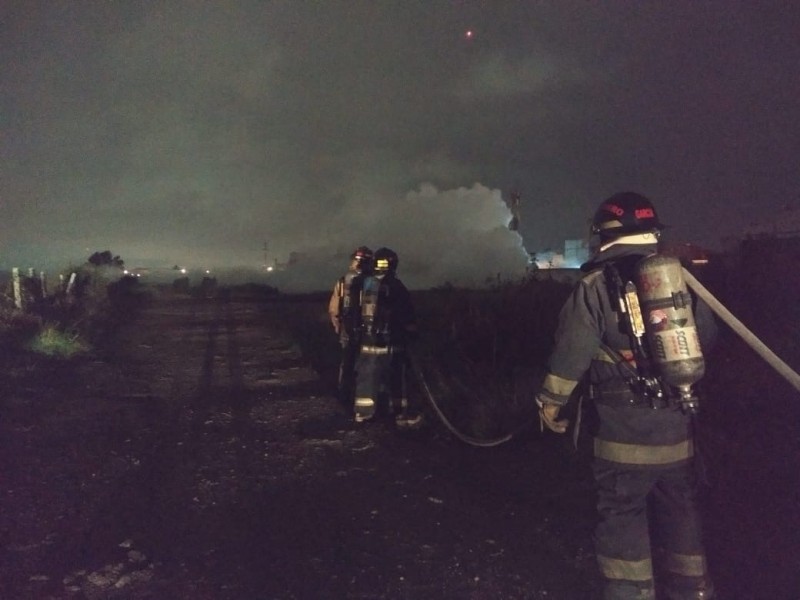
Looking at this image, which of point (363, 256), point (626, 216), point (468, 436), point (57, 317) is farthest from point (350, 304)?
point (57, 317)

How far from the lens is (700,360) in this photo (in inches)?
108

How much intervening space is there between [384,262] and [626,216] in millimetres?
3977

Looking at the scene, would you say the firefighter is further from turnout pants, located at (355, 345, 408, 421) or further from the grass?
the grass

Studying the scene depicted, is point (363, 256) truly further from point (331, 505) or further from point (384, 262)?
point (331, 505)

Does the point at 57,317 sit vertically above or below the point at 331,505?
above

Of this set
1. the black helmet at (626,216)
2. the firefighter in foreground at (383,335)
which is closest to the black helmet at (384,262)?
the firefighter in foreground at (383,335)

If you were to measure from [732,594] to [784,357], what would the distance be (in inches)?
108

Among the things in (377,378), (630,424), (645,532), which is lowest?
(645,532)

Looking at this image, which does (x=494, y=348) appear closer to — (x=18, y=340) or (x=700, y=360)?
(x=700, y=360)

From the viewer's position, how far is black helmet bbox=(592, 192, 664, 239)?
3064 mm

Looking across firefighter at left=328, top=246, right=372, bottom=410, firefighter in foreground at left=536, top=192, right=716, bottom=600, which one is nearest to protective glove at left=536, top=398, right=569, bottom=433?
firefighter in foreground at left=536, top=192, right=716, bottom=600

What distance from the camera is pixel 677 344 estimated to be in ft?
8.91

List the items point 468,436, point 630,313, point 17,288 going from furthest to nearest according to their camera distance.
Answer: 1. point 17,288
2. point 468,436
3. point 630,313

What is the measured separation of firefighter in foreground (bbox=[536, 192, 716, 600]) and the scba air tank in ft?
0.13
